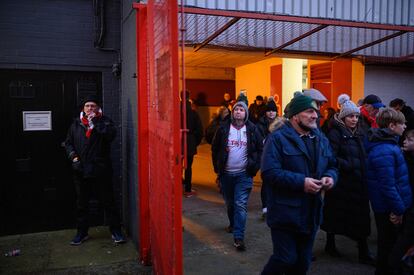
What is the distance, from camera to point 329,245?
5055 mm

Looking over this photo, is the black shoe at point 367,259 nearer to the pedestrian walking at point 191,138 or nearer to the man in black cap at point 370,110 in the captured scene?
the man in black cap at point 370,110

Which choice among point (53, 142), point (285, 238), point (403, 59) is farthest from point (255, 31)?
point (285, 238)

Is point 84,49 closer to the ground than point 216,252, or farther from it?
farther from it

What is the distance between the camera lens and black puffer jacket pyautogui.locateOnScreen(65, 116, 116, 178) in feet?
17.4

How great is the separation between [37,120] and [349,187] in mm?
4089

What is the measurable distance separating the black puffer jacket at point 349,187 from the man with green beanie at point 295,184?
1.15 metres

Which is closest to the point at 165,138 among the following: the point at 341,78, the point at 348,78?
the point at 348,78

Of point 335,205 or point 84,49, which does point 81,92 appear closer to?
point 84,49

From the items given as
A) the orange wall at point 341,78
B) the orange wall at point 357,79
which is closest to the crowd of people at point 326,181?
the orange wall at point 357,79

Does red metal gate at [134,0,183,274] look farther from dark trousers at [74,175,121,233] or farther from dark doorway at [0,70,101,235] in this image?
dark doorway at [0,70,101,235]

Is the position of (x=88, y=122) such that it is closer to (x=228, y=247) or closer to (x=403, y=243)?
(x=228, y=247)

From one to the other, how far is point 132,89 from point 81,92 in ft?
3.93

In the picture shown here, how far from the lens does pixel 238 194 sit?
5.29m

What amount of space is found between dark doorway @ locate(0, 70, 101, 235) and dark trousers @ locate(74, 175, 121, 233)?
64 centimetres
